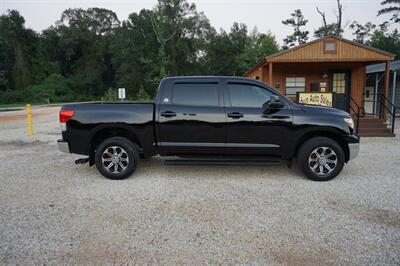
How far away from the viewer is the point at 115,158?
5.31m

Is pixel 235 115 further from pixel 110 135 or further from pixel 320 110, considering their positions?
pixel 110 135

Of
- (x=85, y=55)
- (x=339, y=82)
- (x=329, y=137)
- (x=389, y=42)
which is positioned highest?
(x=85, y=55)

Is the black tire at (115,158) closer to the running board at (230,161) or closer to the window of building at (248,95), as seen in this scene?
the running board at (230,161)

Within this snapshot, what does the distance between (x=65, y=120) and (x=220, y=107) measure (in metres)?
2.94

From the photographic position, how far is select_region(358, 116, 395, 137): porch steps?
10.0 m

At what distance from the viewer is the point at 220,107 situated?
17.1 feet

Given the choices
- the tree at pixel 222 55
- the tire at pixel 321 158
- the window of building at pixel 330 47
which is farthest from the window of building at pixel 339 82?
the tree at pixel 222 55

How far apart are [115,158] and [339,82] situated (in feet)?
42.1

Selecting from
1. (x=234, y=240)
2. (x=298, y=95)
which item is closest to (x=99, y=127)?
(x=234, y=240)

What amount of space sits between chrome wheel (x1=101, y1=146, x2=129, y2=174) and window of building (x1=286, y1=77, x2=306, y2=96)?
1094cm

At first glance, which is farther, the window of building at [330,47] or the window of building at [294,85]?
the window of building at [294,85]

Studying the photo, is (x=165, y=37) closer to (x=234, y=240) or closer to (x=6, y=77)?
(x=6, y=77)

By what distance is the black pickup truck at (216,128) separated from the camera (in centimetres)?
513

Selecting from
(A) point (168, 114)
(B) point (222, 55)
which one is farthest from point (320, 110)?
(B) point (222, 55)
